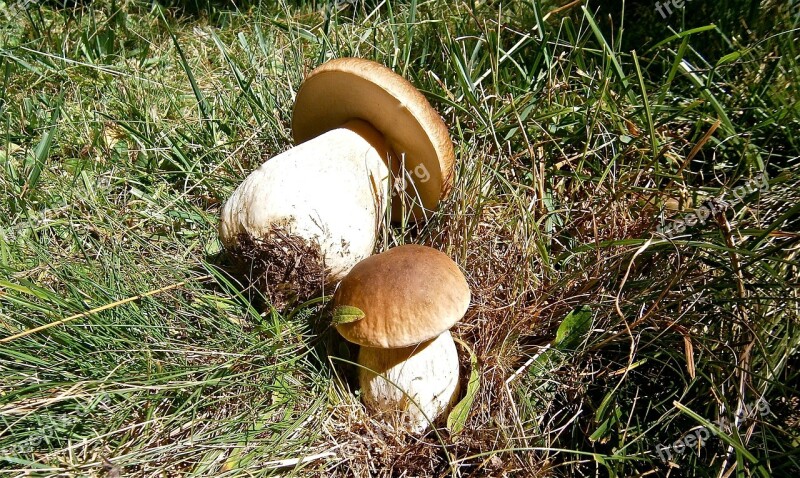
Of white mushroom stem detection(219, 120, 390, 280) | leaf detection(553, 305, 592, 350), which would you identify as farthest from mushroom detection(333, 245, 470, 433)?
leaf detection(553, 305, 592, 350)

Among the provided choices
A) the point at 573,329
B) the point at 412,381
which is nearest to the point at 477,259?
the point at 573,329

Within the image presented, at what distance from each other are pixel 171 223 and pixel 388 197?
0.87m

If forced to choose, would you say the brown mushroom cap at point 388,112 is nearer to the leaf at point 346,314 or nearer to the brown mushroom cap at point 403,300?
the brown mushroom cap at point 403,300

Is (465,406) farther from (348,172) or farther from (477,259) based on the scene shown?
(348,172)

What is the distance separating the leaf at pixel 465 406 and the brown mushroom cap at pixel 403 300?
28 centimetres

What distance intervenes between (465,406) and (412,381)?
17cm

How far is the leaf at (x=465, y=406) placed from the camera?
159 cm

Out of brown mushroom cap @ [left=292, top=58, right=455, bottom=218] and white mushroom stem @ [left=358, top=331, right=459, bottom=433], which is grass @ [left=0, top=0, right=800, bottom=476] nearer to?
white mushroom stem @ [left=358, top=331, right=459, bottom=433]

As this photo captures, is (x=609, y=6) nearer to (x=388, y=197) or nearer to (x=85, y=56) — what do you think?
(x=388, y=197)

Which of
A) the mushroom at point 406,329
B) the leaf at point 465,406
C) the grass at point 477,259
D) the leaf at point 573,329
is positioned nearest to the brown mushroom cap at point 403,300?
the mushroom at point 406,329

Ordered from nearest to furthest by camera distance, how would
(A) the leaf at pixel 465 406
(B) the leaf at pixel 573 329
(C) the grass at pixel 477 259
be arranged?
(C) the grass at pixel 477 259 < (A) the leaf at pixel 465 406 < (B) the leaf at pixel 573 329

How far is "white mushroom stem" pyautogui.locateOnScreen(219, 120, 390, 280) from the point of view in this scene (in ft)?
5.72

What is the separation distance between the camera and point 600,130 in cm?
210

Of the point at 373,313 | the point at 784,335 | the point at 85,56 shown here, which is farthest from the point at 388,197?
the point at 85,56
